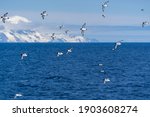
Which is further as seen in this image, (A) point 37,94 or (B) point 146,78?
(B) point 146,78

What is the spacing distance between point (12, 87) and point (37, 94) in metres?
10.6

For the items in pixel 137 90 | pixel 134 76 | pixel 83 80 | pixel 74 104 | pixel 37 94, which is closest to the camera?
pixel 74 104

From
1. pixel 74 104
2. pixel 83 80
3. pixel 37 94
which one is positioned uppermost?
pixel 83 80

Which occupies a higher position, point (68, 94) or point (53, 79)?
point (53, 79)

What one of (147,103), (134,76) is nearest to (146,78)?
(134,76)

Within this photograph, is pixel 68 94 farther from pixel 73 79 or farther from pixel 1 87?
pixel 73 79

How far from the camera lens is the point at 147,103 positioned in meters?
41.4

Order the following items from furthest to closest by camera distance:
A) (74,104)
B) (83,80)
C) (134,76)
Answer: (134,76) < (83,80) < (74,104)

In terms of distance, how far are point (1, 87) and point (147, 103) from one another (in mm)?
47425

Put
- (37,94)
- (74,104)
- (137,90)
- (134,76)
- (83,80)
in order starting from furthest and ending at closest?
(134,76), (83,80), (137,90), (37,94), (74,104)

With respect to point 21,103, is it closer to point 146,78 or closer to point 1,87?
point 1,87

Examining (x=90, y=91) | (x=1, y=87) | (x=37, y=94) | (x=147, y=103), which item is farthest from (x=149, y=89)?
(x=147, y=103)

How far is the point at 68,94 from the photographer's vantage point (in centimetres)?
7600

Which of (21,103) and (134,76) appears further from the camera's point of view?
(134,76)
